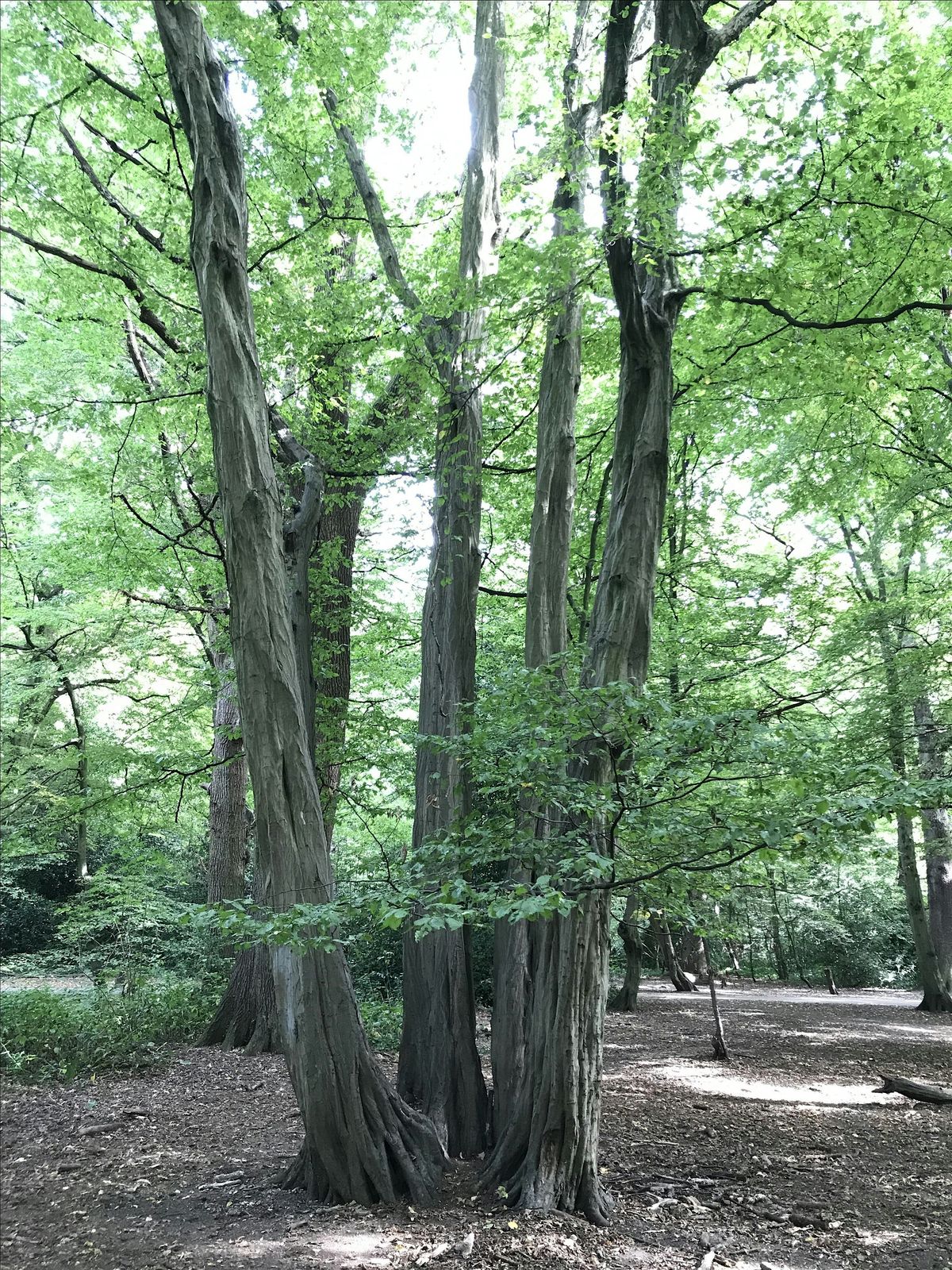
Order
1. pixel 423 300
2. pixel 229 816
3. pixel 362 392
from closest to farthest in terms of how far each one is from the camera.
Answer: pixel 423 300, pixel 362 392, pixel 229 816

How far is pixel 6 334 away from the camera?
1179 centimetres

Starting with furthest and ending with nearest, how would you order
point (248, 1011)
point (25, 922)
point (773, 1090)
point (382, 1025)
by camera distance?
point (25, 922), point (382, 1025), point (248, 1011), point (773, 1090)

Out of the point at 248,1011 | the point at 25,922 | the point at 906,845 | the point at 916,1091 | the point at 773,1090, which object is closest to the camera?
the point at 916,1091

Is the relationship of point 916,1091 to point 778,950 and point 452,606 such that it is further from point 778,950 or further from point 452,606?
point 778,950

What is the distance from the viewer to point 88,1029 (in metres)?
7.05

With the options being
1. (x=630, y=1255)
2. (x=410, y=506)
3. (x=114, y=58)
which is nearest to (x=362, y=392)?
(x=410, y=506)

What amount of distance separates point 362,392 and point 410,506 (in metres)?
1.34

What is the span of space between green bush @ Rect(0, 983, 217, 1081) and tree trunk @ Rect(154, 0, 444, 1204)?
11.1 ft

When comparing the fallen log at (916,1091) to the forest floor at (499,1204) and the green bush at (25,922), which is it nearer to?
the forest floor at (499,1204)

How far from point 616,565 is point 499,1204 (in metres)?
3.33

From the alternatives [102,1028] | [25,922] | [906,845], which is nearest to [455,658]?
[102,1028]

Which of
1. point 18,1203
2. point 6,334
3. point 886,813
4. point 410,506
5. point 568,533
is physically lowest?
point 18,1203

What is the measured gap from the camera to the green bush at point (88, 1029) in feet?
21.5

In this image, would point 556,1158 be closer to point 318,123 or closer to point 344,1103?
point 344,1103
